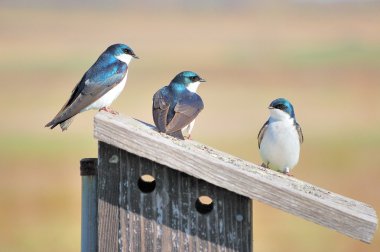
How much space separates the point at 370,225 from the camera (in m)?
3.16

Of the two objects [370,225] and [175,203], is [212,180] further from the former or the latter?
[370,225]

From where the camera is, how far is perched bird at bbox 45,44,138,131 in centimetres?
425

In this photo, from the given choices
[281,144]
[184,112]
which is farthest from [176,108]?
[281,144]

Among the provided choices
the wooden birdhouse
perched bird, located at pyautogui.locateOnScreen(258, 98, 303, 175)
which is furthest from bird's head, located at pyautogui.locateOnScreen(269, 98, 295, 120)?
the wooden birdhouse

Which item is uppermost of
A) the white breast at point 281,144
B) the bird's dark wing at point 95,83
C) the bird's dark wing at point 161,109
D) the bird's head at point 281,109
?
the bird's dark wing at point 161,109

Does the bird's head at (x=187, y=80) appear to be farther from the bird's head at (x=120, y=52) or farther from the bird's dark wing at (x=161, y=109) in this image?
the bird's head at (x=120, y=52)

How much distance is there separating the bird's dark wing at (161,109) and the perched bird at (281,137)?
3.92 ft

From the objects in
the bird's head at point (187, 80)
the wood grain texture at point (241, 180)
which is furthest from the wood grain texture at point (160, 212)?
the bird's head at point (187, 80)

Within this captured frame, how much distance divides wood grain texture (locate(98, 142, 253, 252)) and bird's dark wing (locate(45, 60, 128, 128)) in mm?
796

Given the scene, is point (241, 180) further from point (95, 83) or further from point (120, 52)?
point (120, 52)

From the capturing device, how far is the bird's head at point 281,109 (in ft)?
16.6

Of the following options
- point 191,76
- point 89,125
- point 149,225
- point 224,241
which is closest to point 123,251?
point 149,225

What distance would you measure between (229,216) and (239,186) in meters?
0.18

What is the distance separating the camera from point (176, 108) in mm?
3879
